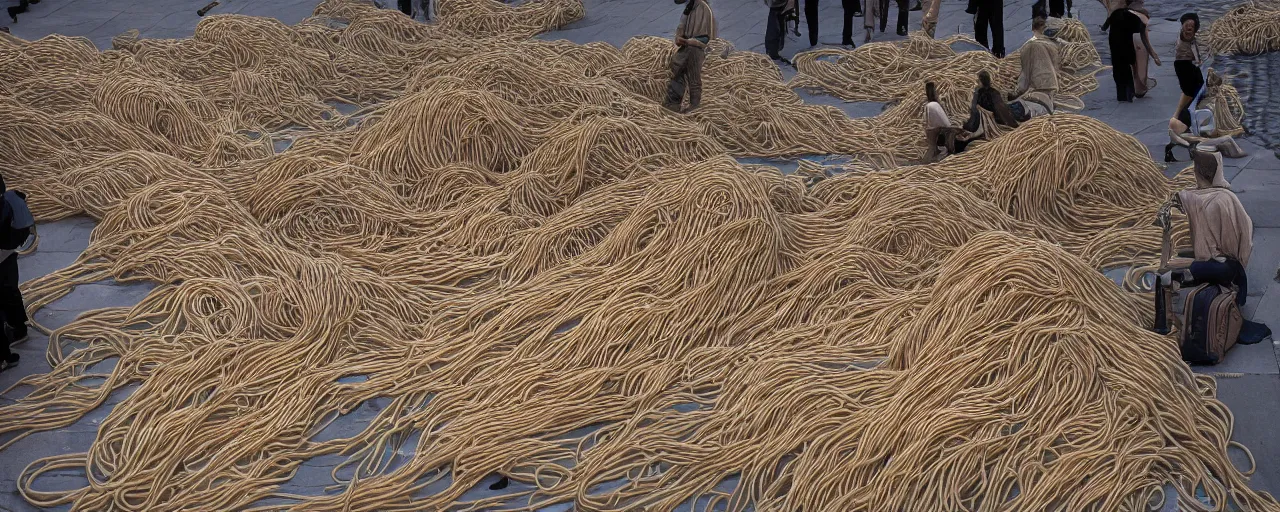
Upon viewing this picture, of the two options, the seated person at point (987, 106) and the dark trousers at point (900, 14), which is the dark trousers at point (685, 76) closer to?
the seated person at point (987, 106)

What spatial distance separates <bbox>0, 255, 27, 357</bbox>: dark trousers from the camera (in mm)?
6559

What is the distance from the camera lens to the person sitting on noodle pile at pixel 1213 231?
19.8 ft

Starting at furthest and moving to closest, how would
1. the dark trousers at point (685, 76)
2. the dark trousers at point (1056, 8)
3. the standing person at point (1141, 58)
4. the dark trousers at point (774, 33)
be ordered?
the dark trousers at point (1056, 8)
the dark trousers at point (774, 33)
the standing person at point (1141, 58)
the dark trousers at point (685, 76)

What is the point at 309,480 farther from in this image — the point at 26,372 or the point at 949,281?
the point at 949,281

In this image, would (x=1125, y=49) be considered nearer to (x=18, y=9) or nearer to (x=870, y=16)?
(x=870, y=16)

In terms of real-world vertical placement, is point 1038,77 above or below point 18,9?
below

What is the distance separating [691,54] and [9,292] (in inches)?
230

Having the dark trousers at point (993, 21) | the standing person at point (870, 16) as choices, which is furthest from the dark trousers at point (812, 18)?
the dark trousers at point (993, 21)

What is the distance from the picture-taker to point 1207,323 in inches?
237

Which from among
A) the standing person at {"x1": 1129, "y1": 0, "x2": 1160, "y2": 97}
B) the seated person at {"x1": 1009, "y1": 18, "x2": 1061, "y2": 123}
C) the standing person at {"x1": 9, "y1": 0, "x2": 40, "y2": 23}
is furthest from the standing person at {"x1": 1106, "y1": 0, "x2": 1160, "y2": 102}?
the standing person at {"x1": 9, "y1": 0, "x2": 40, "y2": 23}

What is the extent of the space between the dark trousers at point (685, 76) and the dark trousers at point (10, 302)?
5.67 meters

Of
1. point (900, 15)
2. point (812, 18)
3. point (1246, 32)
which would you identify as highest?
point (812, 18)

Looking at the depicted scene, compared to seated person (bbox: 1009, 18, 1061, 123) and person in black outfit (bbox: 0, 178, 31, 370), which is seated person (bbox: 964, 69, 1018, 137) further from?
person in black outfit (bbox: 0, 178, 31, 370)

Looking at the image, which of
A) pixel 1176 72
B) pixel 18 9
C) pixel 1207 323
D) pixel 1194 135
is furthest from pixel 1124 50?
pixel 18 9
